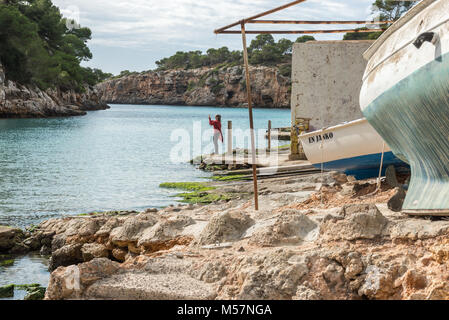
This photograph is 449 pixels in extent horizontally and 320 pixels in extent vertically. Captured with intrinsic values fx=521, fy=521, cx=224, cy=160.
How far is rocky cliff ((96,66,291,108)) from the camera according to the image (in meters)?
132

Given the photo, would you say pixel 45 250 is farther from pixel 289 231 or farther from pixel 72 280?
pixel 289 231

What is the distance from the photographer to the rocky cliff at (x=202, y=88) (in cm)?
13150

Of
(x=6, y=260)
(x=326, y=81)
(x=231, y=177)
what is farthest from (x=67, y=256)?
(x=231, y=177)

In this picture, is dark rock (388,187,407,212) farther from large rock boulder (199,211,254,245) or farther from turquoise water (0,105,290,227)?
turquoise water (0,105,290,227)

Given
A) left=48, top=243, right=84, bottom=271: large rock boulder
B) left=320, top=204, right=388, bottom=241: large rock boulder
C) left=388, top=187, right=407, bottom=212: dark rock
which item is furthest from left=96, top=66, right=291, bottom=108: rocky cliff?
left=320, top=204, right=388, bottom=241: large rock boulder

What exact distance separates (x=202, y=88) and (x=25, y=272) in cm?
14597

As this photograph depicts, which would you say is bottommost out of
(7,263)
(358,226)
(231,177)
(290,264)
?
(7,263)

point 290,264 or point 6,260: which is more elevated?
point 290,264

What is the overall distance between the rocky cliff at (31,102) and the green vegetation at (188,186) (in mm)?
39843

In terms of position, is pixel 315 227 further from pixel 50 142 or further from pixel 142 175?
pixel 50 142

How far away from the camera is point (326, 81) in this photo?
15.4 metres

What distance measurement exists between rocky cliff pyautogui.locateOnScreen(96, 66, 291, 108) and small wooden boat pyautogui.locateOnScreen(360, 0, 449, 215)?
4730 inches

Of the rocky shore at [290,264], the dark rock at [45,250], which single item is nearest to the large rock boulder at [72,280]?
the rocky shore at [290,264]
